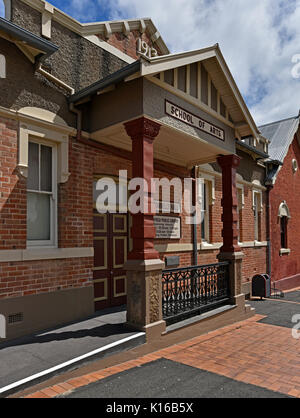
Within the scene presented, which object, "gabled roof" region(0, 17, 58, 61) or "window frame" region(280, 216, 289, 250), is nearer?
"gabled roof" region(0, 17, 58, 61)

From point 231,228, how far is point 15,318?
17.5ft

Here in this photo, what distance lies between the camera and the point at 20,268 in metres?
5.44

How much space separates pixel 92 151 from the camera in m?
6.78

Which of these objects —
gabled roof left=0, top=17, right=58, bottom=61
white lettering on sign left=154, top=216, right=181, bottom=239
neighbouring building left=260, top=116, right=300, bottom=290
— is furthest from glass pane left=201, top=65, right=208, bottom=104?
neighbouring building left=260, top=116, right=300, bottom=290

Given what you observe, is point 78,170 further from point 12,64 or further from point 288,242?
point 288,242

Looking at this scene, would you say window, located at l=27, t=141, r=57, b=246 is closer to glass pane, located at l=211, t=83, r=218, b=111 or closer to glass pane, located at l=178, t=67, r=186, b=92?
glass pane, located at l=178, t=67, r=186, b=92

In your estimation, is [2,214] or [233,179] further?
[233,179]

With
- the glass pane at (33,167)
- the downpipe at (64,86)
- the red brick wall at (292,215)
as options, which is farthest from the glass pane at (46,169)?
the red brick wall at (292,215)

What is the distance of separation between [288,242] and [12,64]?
14333mm

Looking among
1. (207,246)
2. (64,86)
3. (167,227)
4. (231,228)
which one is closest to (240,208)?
(207,246)

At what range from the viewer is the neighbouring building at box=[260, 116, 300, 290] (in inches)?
560

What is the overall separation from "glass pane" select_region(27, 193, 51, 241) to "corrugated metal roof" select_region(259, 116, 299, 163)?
11612 mm

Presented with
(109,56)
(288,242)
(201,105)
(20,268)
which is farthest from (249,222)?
(20,268)
